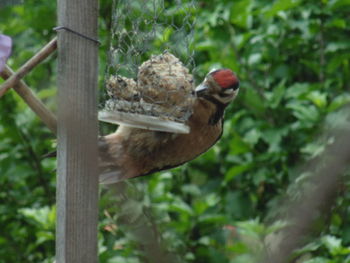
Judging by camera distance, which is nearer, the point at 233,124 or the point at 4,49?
the point at 4,49

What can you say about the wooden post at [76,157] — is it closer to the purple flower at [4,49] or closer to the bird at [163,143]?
the purple flower at [4,49]

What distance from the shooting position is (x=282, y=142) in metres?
3.02

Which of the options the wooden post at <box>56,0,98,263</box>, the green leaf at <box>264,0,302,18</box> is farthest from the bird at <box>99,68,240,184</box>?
the green leaf at <box>264,0,302,18</box>

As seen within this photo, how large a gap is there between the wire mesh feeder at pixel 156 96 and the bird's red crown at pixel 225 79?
130mm

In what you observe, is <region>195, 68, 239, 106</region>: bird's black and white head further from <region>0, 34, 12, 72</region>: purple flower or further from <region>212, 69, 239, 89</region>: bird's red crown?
<region>0, 34, 12, 72</region>: purple flower

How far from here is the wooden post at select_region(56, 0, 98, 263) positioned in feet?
3.66

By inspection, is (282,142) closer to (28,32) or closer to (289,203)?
(28,32)

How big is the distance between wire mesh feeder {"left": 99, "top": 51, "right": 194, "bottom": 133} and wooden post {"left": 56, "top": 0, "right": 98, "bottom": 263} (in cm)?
38

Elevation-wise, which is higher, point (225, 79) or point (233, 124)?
point (225, 79)

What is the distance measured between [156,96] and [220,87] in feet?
0.91

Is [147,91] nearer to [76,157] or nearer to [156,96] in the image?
[156,96]

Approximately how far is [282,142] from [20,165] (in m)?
1.30

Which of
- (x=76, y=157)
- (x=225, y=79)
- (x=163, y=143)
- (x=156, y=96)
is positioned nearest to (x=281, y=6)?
(x=225, y=79)

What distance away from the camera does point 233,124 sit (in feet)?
10.1
